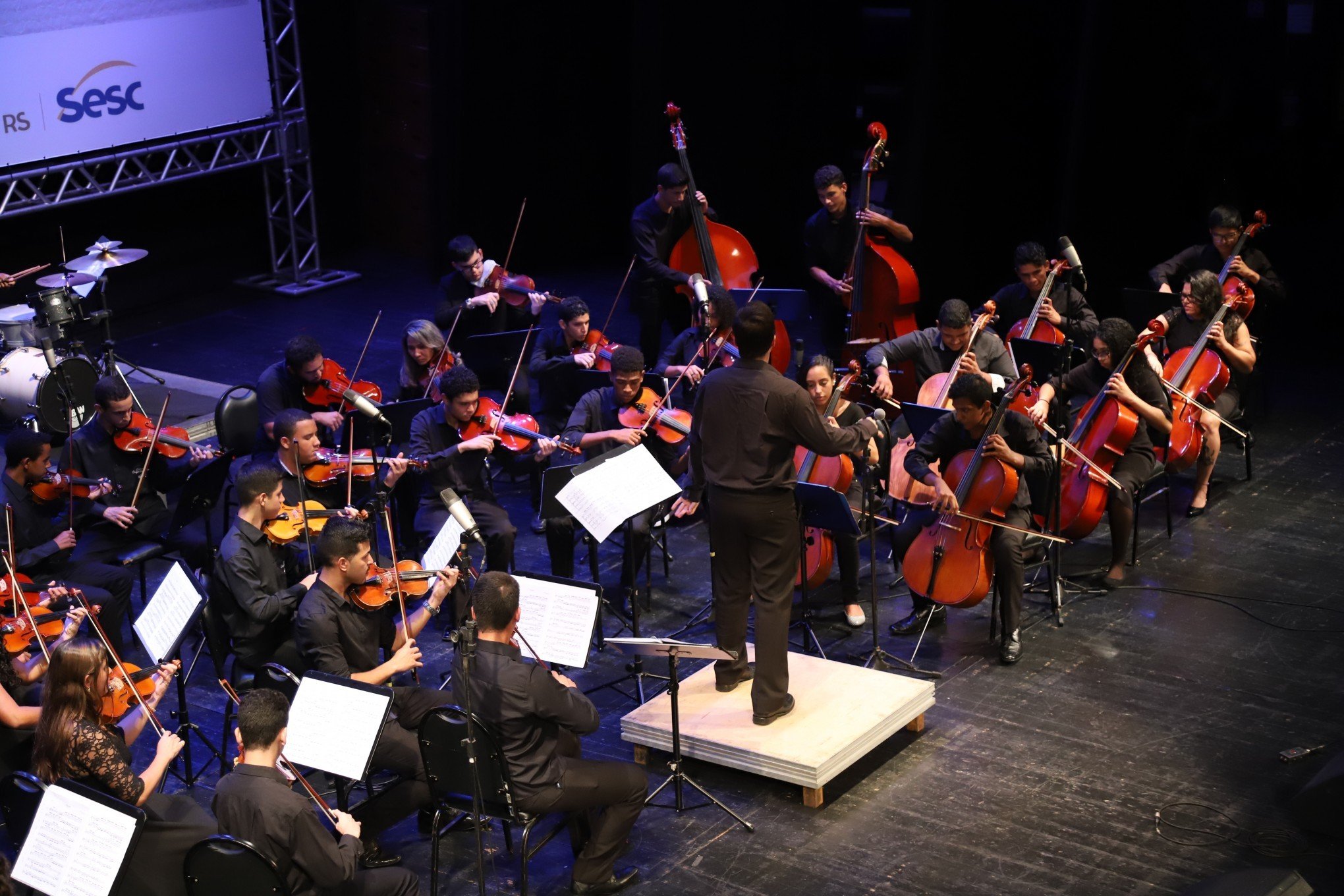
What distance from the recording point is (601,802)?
203 inches

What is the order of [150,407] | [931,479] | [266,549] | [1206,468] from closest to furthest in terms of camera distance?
1. [266,549]
2. [931,479]
3. [1206,468]
4. [150,407]

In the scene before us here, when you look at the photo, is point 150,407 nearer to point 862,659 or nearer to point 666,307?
point 666,307

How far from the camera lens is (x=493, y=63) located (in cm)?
1245

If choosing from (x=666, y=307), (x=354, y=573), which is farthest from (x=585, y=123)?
(x=354, y=573)

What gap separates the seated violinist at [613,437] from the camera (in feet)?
23.9

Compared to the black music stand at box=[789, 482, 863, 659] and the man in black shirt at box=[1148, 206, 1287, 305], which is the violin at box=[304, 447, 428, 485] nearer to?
the black music stand at box=[789, 482, 863, 659]

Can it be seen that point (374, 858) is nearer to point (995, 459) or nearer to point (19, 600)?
point (19, 600)

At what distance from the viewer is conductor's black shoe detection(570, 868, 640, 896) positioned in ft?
17.0

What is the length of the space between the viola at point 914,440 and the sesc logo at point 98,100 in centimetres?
620

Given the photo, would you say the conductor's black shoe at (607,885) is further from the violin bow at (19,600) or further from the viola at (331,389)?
the viola at (331,389)

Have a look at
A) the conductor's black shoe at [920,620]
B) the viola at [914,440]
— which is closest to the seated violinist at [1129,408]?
the viola at [914,440]

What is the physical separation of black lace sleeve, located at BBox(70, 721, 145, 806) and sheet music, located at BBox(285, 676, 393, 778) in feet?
1.61

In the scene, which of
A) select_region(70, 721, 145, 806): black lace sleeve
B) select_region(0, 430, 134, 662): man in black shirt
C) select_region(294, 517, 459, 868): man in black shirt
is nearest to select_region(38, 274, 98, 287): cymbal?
select_region(0, 430, 134, 662): man in black shirt

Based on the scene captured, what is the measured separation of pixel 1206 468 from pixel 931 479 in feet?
7.91
